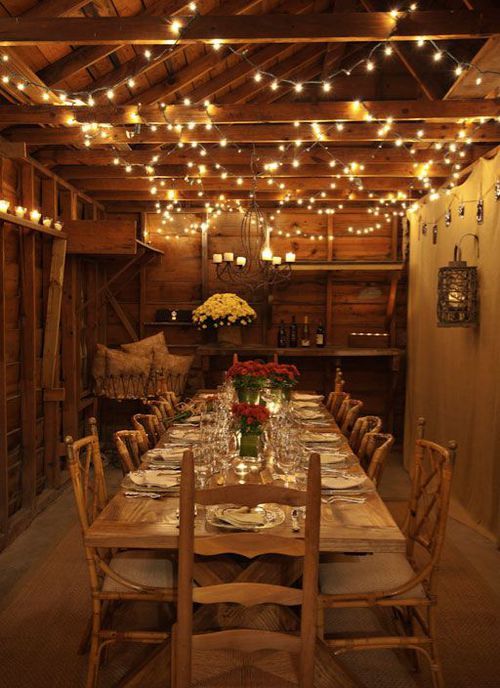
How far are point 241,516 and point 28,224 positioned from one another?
3018 mm

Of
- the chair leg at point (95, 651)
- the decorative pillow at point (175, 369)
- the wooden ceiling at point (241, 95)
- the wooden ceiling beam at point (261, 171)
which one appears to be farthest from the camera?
the decorative pillow at point (175, 369)

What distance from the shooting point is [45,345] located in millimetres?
5230

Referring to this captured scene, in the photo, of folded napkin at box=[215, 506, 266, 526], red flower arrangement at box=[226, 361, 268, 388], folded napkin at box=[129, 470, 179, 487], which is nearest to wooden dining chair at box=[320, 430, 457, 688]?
folded napkin at box=[215, 506, 266, 526]

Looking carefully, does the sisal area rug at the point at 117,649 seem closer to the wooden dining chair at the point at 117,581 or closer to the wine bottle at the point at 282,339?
the wooden dining chair at the point at 117,581

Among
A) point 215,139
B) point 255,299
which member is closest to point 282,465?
point 215,139

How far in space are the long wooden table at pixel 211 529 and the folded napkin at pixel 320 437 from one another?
1102 millimetres

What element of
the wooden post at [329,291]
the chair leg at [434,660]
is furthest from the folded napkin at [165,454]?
the wooden post at [329,291]

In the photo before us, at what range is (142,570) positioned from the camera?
2.72 metres

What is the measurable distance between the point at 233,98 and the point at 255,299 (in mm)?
2349

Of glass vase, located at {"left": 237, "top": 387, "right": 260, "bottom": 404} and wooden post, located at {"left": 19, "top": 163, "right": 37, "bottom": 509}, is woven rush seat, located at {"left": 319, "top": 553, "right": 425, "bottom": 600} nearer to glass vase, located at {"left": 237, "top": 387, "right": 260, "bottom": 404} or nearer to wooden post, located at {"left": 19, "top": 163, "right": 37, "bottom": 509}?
glass vase, located at {"left": 237, "top": 387, "right": 260, "bottom": 404}

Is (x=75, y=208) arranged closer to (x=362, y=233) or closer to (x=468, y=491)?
(x=362, y=233)

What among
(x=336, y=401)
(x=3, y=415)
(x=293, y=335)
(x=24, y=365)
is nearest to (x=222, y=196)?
(x=293, y=335)

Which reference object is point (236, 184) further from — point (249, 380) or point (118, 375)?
point (249, 380)

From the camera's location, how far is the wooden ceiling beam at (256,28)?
303 centimetres
